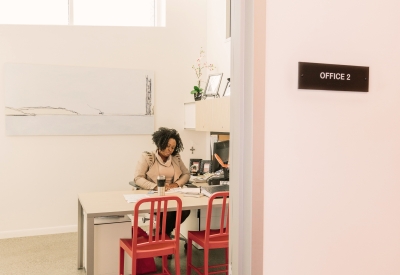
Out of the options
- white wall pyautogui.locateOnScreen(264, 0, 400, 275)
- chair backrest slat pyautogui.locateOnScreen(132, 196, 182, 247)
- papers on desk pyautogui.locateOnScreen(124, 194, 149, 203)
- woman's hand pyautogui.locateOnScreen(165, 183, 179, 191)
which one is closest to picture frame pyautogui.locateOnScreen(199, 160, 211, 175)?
woman's hand pyautogui.locateOnScreen(165, 183, 179, 191)

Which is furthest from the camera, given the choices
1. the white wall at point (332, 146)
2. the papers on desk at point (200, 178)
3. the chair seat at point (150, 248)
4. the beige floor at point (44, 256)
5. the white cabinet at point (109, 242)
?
the papers on desk at point (200, 178)

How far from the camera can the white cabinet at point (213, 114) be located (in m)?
4.35

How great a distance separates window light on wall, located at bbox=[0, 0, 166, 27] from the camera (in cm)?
506

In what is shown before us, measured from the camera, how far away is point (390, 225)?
1621mm

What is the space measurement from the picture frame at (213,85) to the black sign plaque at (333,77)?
11.5 feet

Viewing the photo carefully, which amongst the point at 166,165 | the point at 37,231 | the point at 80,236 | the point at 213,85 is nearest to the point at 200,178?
the point at 166,165

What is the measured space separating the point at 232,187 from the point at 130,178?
4144mm

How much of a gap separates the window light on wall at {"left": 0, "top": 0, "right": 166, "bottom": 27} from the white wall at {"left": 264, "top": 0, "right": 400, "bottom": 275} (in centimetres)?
436

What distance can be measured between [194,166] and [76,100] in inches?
66.2

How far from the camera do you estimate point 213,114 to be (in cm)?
466

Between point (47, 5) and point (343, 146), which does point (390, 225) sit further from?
point (47, 5)

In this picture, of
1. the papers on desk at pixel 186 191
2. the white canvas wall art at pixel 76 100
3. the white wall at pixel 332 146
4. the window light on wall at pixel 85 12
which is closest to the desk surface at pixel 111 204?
the papers on desk at pixel 186 191

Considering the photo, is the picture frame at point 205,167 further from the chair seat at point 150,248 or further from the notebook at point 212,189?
the chair seat at point 150,248

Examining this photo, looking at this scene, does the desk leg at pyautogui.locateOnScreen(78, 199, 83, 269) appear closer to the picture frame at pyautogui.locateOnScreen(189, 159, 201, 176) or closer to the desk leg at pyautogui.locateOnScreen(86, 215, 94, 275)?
the desk leg at pyautogui.locateOnScreen(86, 215, 94, 275)
